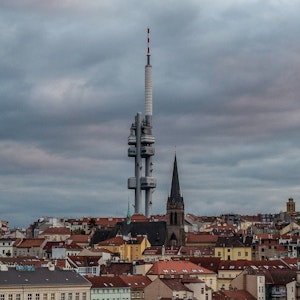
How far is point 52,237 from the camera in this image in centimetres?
17788

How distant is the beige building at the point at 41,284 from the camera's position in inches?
3103

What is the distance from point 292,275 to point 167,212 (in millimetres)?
75696

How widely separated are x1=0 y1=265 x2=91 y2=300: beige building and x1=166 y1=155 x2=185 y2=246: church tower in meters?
79.4

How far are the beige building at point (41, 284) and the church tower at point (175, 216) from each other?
Result: 79389mm

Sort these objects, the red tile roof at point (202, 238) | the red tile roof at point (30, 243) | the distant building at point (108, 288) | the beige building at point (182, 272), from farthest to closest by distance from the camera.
A: the red tile roof at point (202, 238), the red tile roof at point (30, 243), the beige building at point (182, 272), the distant building at point (108, 288)

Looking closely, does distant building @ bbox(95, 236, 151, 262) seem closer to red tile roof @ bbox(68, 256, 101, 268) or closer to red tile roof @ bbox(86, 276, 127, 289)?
red tile roof @ bbox(68, 256, 101, 268)

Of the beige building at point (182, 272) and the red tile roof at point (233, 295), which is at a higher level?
the beige building at point (182, 272)

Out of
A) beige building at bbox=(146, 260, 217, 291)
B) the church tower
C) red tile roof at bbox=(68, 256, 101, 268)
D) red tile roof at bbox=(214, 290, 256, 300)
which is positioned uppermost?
the church tower

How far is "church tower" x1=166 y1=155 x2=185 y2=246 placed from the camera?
166 m

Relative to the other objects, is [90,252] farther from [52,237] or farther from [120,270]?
[52,237]

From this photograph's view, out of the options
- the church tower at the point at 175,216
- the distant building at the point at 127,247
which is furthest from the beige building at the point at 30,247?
the church tower at the point at 175,216

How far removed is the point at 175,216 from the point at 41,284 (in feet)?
298

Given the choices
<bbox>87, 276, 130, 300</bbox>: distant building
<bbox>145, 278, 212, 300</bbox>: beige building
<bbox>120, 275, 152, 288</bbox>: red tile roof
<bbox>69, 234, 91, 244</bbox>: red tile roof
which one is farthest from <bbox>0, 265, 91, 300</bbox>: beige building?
<bbox>69, 234, 91, 244</bbox>: red tile roof

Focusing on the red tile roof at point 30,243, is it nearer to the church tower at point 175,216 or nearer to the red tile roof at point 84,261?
the church tower at point 175,216
